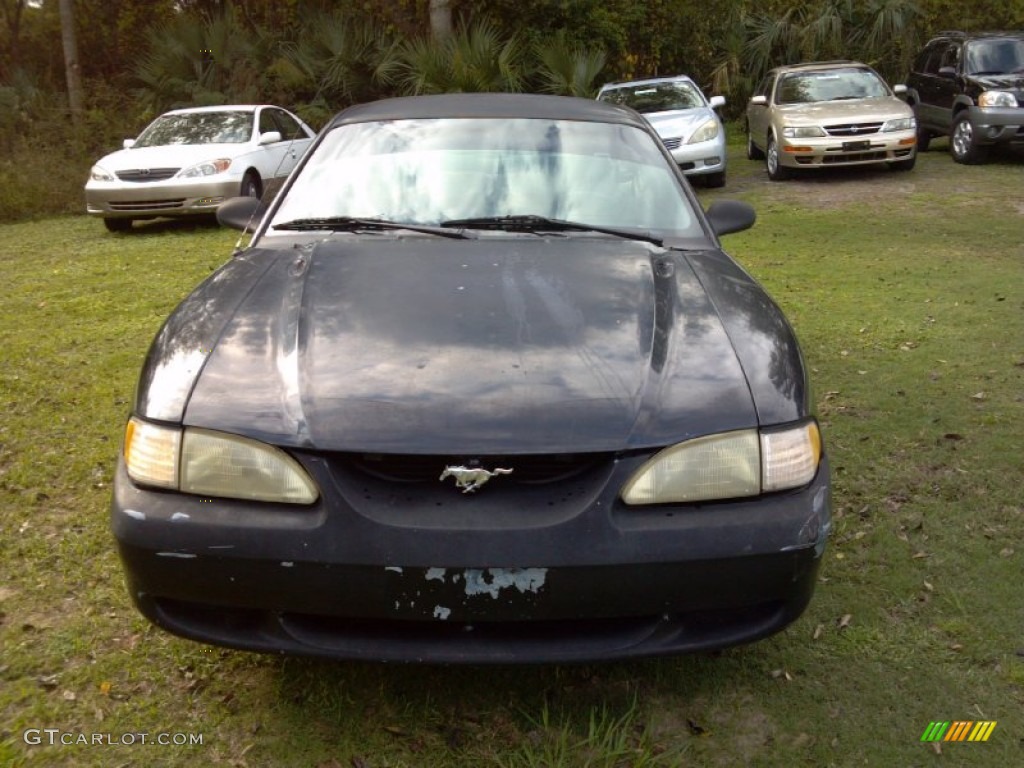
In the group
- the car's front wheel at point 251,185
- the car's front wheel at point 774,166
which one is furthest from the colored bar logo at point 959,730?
the car's front wheel at point 774,166

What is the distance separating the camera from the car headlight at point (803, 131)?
13.0 meters

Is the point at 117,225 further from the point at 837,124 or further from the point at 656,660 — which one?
the point at 656,660

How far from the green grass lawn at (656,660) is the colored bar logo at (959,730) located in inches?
1.1

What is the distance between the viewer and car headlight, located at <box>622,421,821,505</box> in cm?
234

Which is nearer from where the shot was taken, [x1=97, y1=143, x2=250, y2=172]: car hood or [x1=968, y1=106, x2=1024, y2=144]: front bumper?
[x1=97, y1=143, x2=250, y2=172]: car hood

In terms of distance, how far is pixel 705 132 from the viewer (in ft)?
42.0

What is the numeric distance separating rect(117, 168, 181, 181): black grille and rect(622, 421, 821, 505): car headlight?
10.5m

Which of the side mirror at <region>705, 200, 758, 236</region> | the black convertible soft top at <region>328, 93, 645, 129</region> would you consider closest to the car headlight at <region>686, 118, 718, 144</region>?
the black convertible soft top at <region>328, 93, 645, 129</region>

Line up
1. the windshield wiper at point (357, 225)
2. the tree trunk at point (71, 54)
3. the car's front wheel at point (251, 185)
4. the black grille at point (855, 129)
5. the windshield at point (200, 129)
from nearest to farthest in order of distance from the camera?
the windshield wiper at point (357, 225) → the car's front wheel at point (251, 185) → the windshield at point (200, 129) → the black grille at point (855, 129) → the tree trunk at point (71, 54)

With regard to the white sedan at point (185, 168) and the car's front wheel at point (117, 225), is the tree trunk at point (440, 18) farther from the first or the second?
the car's front wheel at point (117, 225)

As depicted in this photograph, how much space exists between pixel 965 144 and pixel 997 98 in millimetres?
836

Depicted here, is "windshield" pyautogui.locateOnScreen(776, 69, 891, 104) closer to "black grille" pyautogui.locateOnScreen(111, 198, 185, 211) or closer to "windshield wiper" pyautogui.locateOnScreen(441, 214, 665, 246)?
"black grille" pyautogui.locateOnScreen(111, 198, 185, 211)

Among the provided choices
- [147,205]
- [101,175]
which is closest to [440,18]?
[101,175]

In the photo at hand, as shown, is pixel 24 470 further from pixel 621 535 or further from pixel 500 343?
pixel 621 535
